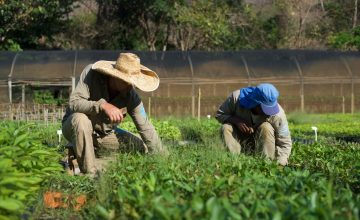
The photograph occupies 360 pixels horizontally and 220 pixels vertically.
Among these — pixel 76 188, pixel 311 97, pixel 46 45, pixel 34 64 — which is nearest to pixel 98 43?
pixel 46 45

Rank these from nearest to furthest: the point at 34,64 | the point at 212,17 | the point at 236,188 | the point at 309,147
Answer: the point at 236,188 → the point at 309,147 → the point at 34,64 → the point at 212,17

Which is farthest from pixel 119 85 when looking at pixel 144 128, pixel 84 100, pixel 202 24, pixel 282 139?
pixel 202 24

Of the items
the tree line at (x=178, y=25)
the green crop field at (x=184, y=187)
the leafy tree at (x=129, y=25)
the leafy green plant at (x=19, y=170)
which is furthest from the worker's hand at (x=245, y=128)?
the leafy tree at (x=129, y=25)

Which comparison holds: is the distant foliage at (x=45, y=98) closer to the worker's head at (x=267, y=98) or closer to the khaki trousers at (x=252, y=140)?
the khaki trousers at (x=252, y=140)

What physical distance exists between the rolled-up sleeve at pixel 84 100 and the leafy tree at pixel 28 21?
52.4 feet

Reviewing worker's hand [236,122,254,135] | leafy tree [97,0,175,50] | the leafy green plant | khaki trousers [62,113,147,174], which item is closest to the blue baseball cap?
worker's hand [236,122,254,135]

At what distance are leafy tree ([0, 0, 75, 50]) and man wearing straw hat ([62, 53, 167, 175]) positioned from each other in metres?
15.8

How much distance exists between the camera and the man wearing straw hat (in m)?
4.88

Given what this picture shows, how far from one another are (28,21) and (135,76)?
1792cm

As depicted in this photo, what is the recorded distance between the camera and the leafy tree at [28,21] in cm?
2100

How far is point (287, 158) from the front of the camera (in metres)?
5.68

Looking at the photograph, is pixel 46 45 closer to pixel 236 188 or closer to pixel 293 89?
pixel 293 89

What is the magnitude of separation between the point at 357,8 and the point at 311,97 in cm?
1385

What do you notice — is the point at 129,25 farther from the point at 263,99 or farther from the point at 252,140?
the point at 263,99
